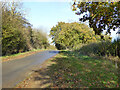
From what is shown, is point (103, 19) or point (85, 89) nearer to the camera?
point (85, 89)

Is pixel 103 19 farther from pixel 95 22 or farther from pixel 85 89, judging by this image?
pixel 85 89

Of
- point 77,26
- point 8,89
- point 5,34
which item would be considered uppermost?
point 77,26

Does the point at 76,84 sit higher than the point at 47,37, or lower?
lower

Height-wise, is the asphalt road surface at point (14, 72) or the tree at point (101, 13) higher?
the tree at point (101, 13)

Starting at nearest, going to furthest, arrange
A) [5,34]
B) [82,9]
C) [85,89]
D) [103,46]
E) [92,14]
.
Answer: [85,89] → [92,14] → [82,9] → [103,46] → [5,34]

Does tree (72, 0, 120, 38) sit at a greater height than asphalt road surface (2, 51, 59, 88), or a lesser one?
greater

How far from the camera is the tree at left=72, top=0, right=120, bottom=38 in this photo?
5004 mm

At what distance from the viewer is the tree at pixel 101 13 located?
5.00 meters

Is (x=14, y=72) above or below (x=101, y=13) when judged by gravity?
below

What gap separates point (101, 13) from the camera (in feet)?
17.3

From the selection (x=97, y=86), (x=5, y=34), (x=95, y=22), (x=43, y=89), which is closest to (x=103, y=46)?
(x=95, y=22)

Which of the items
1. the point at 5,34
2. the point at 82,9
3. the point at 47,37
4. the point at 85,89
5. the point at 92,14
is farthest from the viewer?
the point at 47,37

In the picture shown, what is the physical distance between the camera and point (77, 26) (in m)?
24.0

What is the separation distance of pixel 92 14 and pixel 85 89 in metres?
4.15
